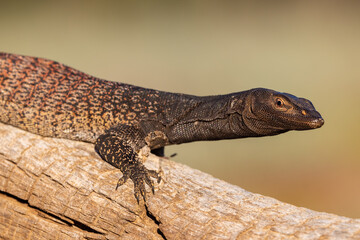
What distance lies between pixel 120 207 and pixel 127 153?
118 cm

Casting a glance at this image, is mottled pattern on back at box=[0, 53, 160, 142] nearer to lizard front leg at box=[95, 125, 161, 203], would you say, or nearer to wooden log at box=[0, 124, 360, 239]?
lizard front leg at box=[95, 125, 161, 203]

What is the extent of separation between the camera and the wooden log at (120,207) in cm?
579

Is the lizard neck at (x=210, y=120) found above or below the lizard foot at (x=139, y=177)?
above

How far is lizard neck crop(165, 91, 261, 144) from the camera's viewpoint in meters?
7.70

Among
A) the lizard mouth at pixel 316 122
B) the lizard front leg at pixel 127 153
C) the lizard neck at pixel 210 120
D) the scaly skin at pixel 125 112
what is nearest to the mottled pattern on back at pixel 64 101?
the scaly skin at pixel 125 112

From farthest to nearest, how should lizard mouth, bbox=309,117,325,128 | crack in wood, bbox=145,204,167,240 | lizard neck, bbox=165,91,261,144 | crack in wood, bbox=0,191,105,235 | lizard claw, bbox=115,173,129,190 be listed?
lizard neck, bbox=165,91,261,144
lizard mouth, bbox=309,117,325,128
lizard claw, bbox=115,173,129,190
crack in wood, bbox=0,191,105,235
crack in wood, bbox=145,204,167,240

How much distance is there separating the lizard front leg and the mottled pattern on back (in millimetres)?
318

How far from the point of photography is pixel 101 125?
827 cm

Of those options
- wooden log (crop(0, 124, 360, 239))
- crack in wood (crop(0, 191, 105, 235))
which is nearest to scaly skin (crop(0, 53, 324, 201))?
wooden log (crop(0, 124, 360, 239))

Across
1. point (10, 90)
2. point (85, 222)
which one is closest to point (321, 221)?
point (85, 222)

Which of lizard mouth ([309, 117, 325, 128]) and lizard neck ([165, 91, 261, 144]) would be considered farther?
lizard neck ([165, 91, 261, 144])

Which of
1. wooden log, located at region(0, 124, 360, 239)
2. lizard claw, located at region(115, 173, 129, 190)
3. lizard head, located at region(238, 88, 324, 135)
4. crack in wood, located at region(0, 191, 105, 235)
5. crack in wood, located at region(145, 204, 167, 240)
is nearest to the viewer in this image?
wooden log, located at region(0, 124, 360, 239)

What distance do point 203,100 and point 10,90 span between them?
11.7ft

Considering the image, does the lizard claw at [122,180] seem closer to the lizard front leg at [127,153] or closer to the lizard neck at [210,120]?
the lizard front leg at [127,153]
